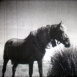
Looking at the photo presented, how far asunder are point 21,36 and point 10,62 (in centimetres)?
41

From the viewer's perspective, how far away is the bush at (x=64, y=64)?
7.24 ft

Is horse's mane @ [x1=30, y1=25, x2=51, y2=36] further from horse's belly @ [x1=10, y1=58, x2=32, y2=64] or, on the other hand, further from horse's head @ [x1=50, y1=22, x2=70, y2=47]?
horse's belly @ [x1=10, y1=58, x2=32, y2=64]

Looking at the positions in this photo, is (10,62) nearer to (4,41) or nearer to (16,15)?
(4,41)

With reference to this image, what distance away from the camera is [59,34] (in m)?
2.22

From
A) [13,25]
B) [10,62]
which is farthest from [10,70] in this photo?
[13,25]

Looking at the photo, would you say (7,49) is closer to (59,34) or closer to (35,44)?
(35,44)

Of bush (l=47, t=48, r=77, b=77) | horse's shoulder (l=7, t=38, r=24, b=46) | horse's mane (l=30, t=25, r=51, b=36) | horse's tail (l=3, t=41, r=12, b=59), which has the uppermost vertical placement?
horse's mane (l=30, t=25, r=51, b=36)

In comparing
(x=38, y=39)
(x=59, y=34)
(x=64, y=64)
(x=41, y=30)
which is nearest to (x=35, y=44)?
(x=38, y=39)

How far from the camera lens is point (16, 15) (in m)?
2.33

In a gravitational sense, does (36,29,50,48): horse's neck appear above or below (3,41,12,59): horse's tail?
above

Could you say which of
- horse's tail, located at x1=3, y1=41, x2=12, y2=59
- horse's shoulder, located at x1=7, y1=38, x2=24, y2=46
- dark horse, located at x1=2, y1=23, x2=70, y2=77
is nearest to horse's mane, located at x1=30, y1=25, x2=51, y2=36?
dark horse, located at x1=2, y1=23, x2=70, y2=77

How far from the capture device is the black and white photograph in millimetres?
2205

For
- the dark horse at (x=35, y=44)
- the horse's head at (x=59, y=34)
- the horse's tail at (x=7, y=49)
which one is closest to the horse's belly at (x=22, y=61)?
the dark horse at (x=35, y=44)

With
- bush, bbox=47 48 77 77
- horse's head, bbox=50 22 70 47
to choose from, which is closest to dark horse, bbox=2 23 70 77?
horse's head, bbox=50 22 70 47
